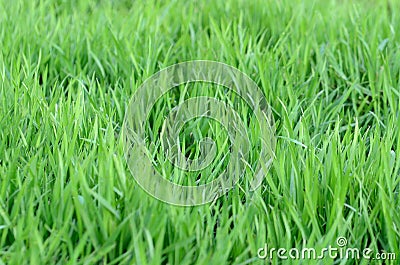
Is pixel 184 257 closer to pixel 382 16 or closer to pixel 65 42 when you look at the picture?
pixel 65 42

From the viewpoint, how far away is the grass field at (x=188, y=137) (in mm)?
1255

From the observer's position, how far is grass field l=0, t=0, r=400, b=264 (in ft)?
4.12

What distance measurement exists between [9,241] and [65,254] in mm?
160

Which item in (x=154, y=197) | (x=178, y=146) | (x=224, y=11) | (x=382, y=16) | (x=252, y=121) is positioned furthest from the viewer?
(x=224, y=11)

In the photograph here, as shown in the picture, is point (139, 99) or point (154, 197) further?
point (139, 99)

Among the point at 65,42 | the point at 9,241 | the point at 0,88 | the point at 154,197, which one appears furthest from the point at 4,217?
the point at 65,42

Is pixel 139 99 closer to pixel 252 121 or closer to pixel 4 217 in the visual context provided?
pixel 252 121

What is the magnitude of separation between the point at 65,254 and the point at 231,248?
0.32 m

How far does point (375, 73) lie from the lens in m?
2.14

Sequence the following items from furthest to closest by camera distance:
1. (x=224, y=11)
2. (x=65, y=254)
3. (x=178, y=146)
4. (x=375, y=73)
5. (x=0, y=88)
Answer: (x=224, y=11)
(x=375, y=73)
(x=0, y=88)
(x=178, y=146)
(x=65, y=254)

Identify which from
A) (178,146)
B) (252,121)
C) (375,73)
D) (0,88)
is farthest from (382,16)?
(0,88)

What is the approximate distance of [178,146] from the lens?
62.0 inches

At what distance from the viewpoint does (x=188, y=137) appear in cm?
175

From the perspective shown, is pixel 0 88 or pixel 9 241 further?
pixel 0 88
